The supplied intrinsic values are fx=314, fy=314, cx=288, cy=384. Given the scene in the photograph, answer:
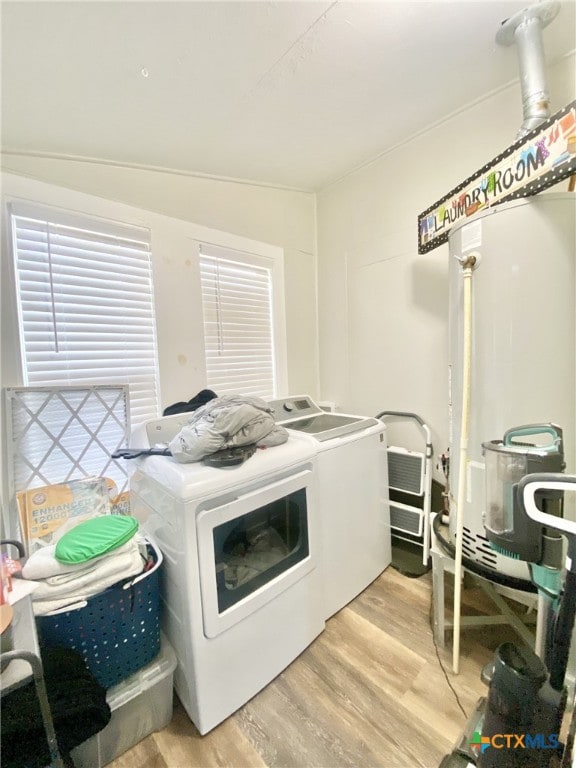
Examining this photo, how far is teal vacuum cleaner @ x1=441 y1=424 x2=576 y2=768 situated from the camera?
74cm

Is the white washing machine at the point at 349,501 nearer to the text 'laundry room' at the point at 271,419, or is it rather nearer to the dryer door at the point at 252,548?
the text 'laundry room' at the point at 271,419

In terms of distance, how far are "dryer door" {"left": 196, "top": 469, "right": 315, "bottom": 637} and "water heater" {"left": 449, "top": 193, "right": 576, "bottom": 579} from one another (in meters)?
0.73

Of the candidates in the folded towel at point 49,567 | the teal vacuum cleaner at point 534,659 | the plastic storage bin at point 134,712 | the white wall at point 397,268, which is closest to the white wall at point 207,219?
the white wall at point 397,268

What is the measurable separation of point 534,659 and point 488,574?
1.50ft

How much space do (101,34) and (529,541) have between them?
6.71ft

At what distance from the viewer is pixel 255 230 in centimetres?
229

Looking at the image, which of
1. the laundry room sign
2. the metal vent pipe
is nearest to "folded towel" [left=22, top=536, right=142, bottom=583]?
the laundry room sign

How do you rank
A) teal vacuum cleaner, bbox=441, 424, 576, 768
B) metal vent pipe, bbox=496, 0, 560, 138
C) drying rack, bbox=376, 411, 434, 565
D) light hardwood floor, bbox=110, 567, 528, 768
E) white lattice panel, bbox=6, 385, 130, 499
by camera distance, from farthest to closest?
drying rack, bbox=376, 411, 434, 565
white lattice panel, bbox=6, 385, 130, 499
metal vent pipe, bbox=496, 0, 560, 138
light hardwood floor, bbox=110, 567, 528, 768
teal vacuum cleaner, bbox=441, 424, 576, 768

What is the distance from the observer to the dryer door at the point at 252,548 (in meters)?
1.11

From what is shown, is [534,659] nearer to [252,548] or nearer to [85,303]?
[252,548]

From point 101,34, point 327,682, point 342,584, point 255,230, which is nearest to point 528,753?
point 327,682

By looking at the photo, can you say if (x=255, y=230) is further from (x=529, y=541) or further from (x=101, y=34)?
(x=529, y=541)

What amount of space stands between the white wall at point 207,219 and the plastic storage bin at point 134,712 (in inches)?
48.5

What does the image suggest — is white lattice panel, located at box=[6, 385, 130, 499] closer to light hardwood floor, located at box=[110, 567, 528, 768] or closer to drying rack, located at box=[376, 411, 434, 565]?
light hardwood floor, located at box=[110, 567, 528, 768]
